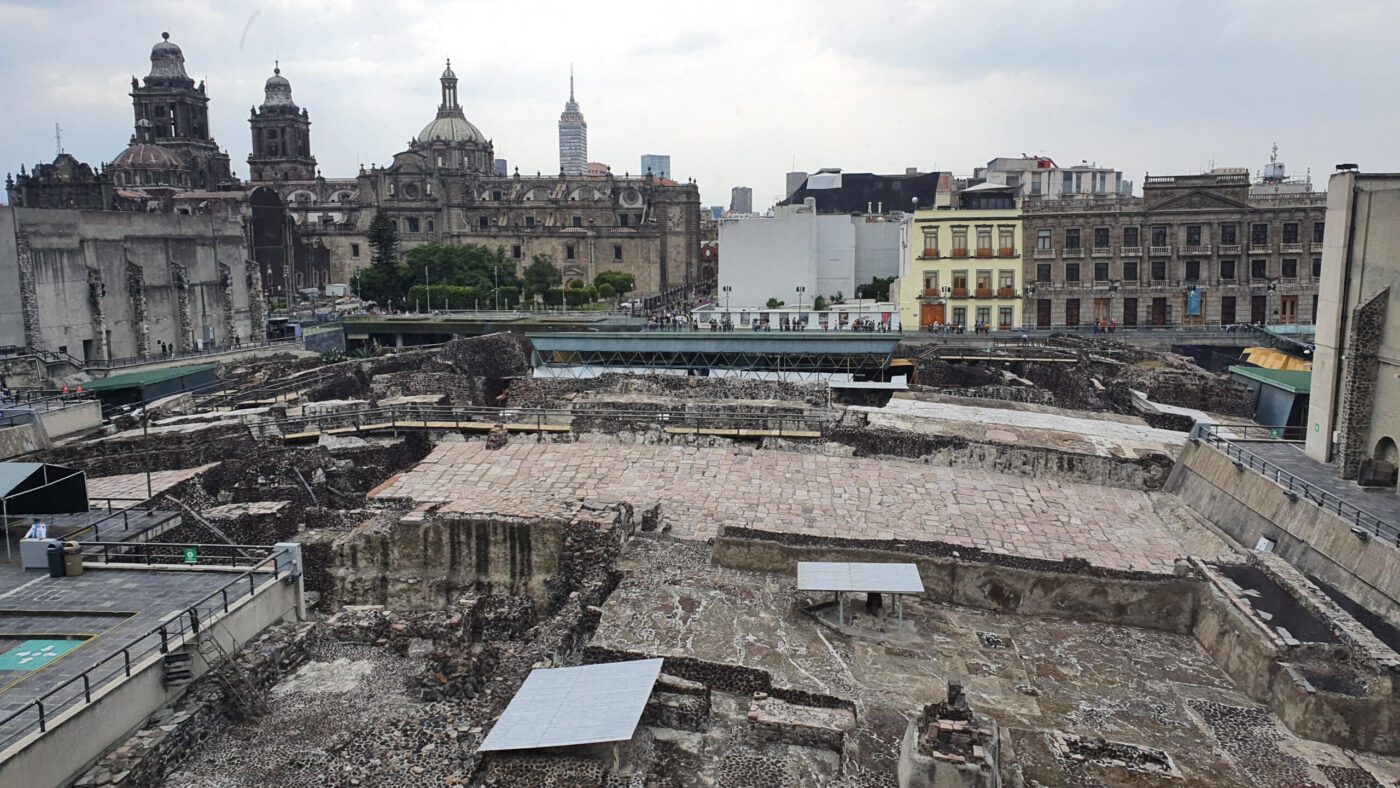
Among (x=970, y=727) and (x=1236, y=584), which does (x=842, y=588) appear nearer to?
(x=970, y=727)

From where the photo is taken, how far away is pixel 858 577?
13305 millimetres

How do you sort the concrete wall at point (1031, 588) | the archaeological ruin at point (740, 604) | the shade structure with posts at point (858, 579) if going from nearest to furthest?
the archaeological ruin at point (740, 604)
the shade structure with posts at point (858, 579)
the concrete wall at point (1031, 588)

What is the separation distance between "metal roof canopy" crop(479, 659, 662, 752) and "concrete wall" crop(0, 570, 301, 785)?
Result: 370 centimetres

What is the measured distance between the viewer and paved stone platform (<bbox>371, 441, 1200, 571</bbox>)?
1727 cm

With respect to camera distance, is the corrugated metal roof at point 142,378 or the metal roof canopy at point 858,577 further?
the corrugated metal roof at point 142,378

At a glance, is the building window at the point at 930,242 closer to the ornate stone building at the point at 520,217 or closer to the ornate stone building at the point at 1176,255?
the ornate stone building at the point at 1176,255

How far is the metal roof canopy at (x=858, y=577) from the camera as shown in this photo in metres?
12.9

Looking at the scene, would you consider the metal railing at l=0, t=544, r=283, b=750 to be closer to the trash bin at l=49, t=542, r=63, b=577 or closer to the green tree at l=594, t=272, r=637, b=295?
the trash bin at l=49, t=542, r=63, b=577

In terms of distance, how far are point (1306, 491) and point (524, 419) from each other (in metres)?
16.4

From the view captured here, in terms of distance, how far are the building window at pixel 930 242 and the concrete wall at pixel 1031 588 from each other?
29.4 metres

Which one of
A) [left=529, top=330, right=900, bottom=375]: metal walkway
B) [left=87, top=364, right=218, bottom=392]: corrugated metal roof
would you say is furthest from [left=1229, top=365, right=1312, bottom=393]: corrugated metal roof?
[left=87, top=364, right=218, bottom=392]: corrugated metal roof

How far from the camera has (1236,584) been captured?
13.5 metres

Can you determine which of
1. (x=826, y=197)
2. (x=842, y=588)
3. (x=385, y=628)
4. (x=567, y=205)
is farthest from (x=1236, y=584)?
(x=567, y=205)

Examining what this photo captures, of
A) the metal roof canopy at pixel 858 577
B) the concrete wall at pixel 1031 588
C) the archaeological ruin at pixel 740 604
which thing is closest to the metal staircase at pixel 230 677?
the archaeological ruin at pixel 740 604
